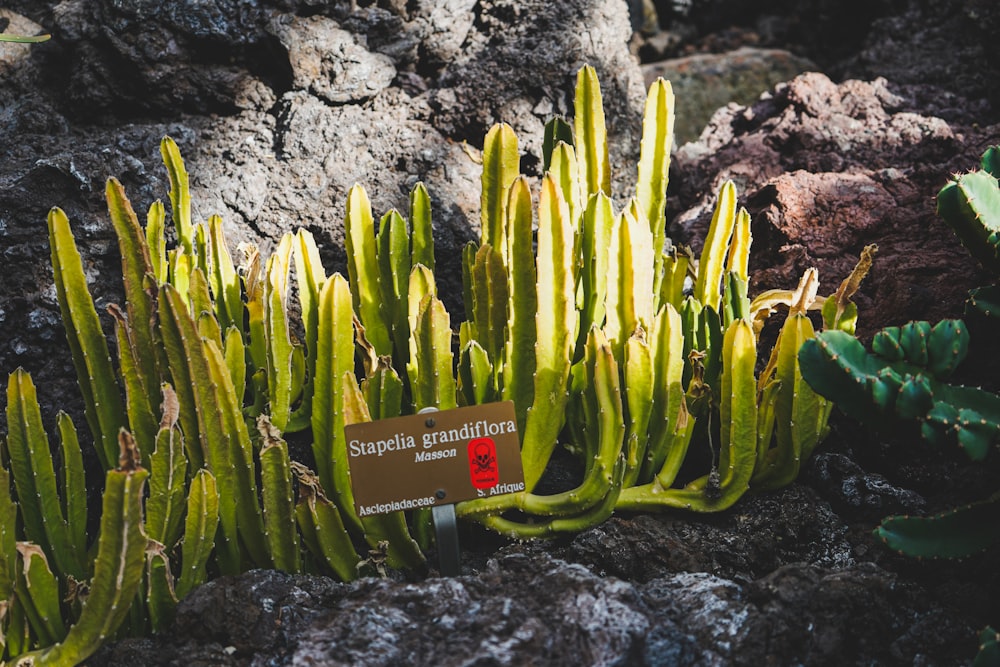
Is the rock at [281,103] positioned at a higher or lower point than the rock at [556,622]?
higher

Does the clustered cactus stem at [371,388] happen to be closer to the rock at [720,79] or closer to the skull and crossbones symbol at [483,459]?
the skull and crossbones symbol at [483,459]

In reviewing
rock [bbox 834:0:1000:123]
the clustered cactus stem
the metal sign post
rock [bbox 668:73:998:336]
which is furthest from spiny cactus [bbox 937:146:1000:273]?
rock [bbox 834:0:1000:123]

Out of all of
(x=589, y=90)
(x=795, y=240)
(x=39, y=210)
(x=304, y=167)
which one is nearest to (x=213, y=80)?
(x=304, y=167)

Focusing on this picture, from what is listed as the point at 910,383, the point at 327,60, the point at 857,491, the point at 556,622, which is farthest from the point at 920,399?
the point at 327,60

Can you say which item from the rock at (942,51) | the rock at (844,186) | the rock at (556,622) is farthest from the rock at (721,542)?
the rock at (942,51)

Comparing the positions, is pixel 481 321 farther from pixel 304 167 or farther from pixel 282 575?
pixel 304 167

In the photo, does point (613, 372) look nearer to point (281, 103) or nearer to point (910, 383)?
point (910, 383)
